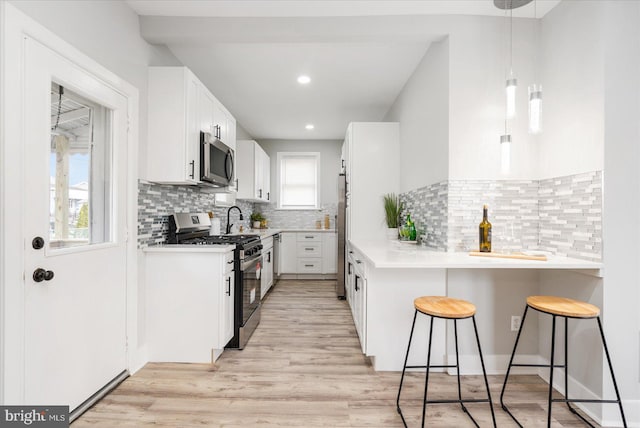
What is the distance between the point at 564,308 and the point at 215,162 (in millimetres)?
A: 2724

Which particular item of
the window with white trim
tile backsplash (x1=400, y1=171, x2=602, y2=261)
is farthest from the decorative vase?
the window with white trim

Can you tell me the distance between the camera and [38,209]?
1.56m

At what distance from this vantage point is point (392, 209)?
3684mm

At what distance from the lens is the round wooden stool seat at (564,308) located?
1584 mm

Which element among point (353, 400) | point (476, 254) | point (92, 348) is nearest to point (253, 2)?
point (476, 254)

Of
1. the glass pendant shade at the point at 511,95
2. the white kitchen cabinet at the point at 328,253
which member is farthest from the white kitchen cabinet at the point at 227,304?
the white kitchen cabinet at the point at 328,253

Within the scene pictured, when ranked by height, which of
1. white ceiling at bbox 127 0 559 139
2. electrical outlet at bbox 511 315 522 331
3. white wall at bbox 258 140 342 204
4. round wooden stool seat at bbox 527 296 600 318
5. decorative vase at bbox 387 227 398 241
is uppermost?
white ceiling at bbox 127 0 559 139

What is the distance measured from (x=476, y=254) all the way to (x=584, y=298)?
625mm

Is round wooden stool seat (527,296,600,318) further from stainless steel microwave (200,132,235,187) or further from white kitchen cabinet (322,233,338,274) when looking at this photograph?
white kitchen cabinet (322,233,338,274)

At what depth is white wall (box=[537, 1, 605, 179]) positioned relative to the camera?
5.99 feet

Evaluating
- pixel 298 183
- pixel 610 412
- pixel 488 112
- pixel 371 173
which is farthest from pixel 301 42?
pixel 298 183

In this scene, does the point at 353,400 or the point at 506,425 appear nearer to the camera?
the point at 506,425

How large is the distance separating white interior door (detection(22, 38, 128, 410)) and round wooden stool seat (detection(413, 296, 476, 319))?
1.93 meters

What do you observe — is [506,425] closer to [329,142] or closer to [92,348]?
[92,348]
